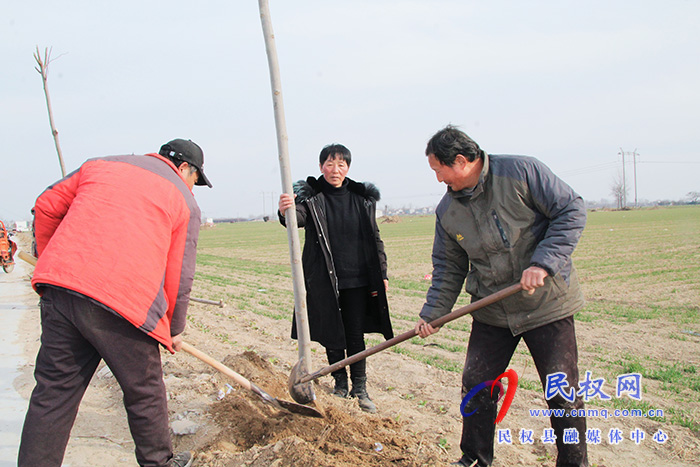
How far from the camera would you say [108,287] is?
91.4 inches

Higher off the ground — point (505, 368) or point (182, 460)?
point (505, 368)

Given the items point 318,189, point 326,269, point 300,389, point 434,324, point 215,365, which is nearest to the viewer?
point 434,324

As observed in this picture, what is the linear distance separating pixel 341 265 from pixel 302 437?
1396 mm

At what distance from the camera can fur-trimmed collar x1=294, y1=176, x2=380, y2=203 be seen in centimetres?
399

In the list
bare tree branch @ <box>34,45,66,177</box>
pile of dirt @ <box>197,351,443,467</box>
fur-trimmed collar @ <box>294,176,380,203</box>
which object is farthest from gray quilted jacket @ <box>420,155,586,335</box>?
bare tree branch @ <box>34,45,66,177</box>

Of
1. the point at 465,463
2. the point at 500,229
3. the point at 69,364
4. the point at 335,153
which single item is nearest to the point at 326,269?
the point at 335,153

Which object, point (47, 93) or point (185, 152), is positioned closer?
point (185, 152)

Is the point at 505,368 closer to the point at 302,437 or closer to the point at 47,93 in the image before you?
the point at 302,437

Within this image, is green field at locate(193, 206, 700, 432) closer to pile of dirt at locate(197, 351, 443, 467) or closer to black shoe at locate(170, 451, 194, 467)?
pile of dirt at locate(197, 351, 443, 467)

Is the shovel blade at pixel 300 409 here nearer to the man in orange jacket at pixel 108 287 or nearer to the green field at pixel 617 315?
the man in orange jacket at pixel 108 287

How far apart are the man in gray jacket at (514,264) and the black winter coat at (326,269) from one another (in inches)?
46.3

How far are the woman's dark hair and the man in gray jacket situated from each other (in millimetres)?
1299

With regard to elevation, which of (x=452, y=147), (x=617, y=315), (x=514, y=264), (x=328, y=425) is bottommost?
(x=617, y=315)

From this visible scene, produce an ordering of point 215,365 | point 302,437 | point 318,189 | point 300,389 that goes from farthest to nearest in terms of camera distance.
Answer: point 318,189 → point 300,389 → point 215,365 → point 302,437
